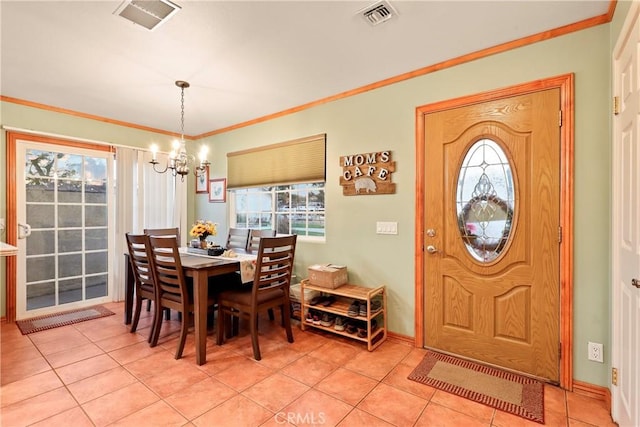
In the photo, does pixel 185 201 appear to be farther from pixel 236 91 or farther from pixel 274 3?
pixel 274 3

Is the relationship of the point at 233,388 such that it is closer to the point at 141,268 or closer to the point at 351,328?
the point at 351,328

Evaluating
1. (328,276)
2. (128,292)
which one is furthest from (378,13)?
(128,292)

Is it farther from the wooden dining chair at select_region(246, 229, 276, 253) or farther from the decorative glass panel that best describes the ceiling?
the wooden dining chair at select_region(246, 229, 276, 253)

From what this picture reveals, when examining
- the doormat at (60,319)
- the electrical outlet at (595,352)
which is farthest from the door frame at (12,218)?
the electrical outlet at (595,352)

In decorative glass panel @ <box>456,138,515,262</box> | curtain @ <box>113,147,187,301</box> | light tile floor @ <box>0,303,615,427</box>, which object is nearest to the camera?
light tile floor @ <box>0,303,615,427</box>

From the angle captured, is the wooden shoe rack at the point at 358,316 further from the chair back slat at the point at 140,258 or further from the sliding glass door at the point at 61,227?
the sliding glass door at the point at 61,227

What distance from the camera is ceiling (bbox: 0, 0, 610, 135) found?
1922 mm

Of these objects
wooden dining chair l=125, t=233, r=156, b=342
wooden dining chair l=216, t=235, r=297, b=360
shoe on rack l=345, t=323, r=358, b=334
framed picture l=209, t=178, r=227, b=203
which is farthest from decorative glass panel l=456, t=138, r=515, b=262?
framed picture l=209, t=178, r=227, b=203

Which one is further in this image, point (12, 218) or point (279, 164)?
point (279, 164)

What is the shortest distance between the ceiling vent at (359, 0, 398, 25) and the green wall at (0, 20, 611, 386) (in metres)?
0.86

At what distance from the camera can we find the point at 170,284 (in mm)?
2666

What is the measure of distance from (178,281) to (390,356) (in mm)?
1833

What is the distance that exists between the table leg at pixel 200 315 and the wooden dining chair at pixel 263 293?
29 cm

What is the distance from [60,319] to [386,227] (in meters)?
3.61
